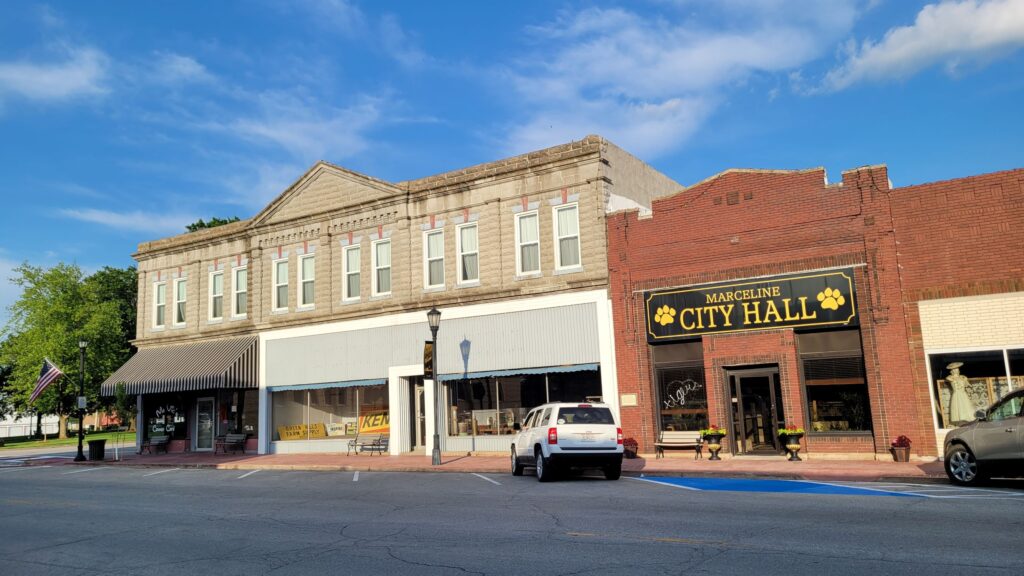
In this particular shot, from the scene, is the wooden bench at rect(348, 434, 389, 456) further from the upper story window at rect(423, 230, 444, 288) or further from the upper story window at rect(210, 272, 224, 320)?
the upper story window at rect(210, 272, 224, 320)

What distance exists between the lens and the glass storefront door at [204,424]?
33031 millimetres

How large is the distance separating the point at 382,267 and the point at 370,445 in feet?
21.5

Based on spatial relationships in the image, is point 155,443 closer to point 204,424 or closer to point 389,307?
point 204,424

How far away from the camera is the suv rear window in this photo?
16.6 meters

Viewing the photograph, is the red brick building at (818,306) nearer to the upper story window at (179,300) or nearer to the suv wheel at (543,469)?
the suv wheel at (543,469)

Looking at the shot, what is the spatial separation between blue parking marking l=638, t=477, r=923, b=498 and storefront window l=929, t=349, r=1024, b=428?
18.7 ft

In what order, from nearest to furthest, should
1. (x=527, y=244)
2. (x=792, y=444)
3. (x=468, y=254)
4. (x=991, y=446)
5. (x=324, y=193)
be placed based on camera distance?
(x=991, y=446), (x=792, y=444), (x=527, y=244), (x=468, y=254), (x=324, y=193)

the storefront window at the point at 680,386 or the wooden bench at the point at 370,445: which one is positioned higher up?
the storefront window at the point at 680,386

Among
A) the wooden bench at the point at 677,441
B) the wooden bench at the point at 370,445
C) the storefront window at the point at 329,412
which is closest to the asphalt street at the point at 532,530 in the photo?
the wooden bench at the point at 677,441

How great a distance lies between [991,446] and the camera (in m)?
13.2

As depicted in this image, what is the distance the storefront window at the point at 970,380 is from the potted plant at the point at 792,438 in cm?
328

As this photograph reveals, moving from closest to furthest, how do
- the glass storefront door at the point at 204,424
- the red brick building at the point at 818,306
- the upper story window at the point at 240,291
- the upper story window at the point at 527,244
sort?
1. the red brick building at the point at 818,306
2. the upper story window at the point at 527,244
3. the upper story window at the point at 240,291
4. the glass storefront door at the point at 204,424

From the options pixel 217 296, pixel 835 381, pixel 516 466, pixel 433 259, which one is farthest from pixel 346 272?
pixel 835 381

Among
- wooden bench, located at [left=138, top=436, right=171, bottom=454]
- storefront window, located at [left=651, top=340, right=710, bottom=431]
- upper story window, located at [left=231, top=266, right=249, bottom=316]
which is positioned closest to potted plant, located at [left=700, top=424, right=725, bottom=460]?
storefront window, located at [left=651, top=340, right=710, bottom=431]
